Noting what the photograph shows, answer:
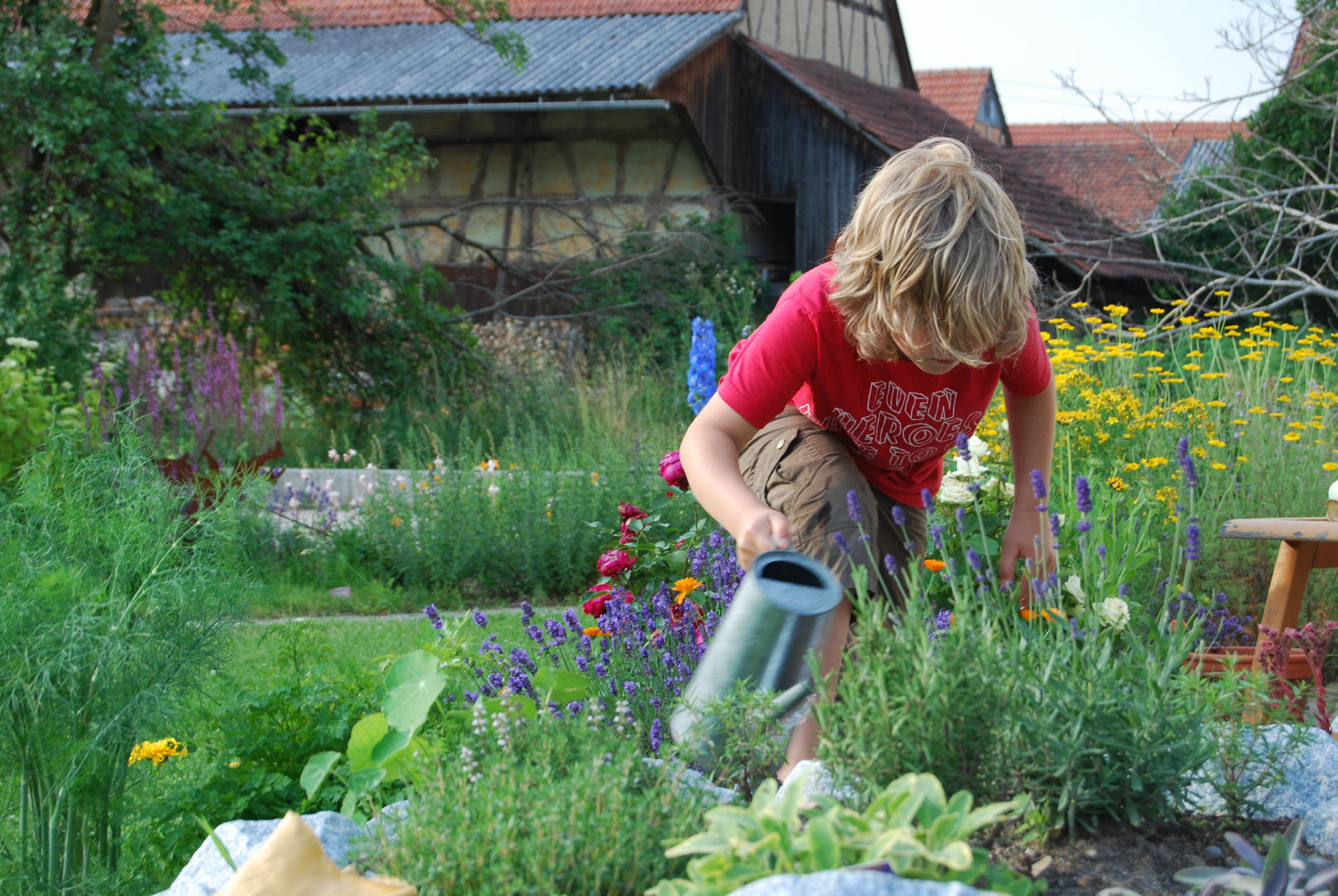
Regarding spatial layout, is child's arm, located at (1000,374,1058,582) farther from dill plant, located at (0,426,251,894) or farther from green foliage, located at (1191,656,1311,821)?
dill plant, located at (0,426,251,894)

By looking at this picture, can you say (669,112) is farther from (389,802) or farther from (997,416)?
(389,802)

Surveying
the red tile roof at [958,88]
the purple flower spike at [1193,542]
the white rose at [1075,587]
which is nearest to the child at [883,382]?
the white rose at [1075,587]

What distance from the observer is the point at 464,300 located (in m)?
12.2

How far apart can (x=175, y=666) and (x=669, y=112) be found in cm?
1050

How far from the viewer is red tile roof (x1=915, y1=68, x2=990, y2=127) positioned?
25.5 meters

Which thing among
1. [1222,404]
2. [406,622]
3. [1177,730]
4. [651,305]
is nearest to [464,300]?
[651,305]

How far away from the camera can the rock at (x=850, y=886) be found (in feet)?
3.43

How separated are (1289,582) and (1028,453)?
959 mm

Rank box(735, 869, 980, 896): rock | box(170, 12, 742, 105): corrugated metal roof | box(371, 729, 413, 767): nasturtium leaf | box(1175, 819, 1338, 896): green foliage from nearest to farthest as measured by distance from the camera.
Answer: box(735, 869, 980, 896): rock, box(1175, 819, 1338, 896): green foliage, box(371, 729, 413, 767): nasturtium leaf, box(170, 12, 742, 105): corrugated metal roof

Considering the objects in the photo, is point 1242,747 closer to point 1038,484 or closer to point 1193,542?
point 1193,542

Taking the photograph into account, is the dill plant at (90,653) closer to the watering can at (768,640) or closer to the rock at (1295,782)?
the watering can at (768,640)

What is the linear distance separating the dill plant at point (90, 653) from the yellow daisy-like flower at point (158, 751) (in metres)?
0.04

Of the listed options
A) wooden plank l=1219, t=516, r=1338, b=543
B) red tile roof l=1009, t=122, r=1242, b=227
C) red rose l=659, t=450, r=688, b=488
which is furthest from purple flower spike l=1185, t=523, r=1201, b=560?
red tile roof l=1009, t=122, r=1242, b=227

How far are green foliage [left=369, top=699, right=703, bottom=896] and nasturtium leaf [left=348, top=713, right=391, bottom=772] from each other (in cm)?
24
